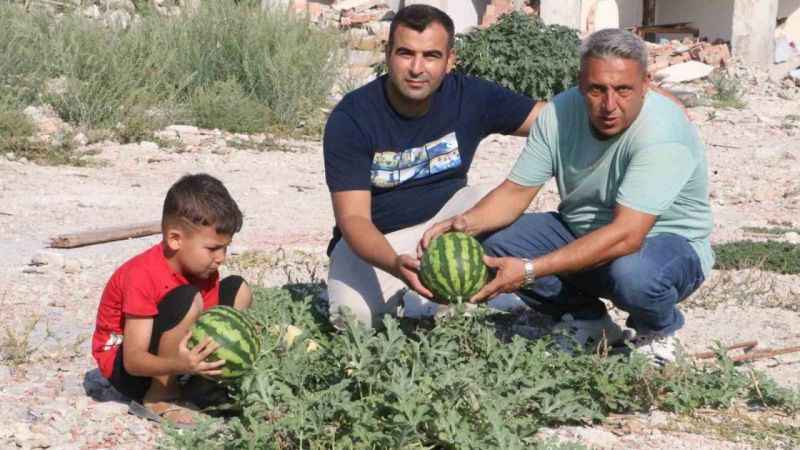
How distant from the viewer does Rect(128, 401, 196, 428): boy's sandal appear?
14.4 feet

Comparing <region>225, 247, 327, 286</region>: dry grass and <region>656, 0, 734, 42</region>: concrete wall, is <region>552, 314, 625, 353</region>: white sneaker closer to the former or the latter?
<region>225, 247, 327, 286</region>: dry grass

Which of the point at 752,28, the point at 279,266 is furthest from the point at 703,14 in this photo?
the point at 279,266

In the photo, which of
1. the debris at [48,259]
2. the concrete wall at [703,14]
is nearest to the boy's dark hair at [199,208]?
the debris at [48,259]

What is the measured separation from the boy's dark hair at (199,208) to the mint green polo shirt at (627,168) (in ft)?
4.81

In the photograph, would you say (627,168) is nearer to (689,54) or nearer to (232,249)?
(232,249)

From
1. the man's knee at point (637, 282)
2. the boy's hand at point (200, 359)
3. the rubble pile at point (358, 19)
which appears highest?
the rubble pile at point (358, 19)

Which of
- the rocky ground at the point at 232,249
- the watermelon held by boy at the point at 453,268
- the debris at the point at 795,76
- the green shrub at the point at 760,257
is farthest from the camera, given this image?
the debris at the point at 795,76

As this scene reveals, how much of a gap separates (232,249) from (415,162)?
2.10 meters

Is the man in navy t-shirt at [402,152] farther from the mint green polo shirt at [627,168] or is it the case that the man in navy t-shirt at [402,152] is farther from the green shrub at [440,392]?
the green shrub at [440,392]

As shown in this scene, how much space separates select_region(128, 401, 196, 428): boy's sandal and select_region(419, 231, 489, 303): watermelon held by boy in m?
1.09

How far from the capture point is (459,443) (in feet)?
12.5

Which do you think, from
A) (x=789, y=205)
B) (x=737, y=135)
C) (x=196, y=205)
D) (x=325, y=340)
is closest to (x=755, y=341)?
(x=325, y=340)

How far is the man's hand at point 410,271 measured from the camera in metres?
4.86

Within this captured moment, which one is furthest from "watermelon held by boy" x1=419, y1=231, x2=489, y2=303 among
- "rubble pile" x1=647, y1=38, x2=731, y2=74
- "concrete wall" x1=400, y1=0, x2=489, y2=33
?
"rubble pile" x1=647, y1=38, x2=731, y2=74
